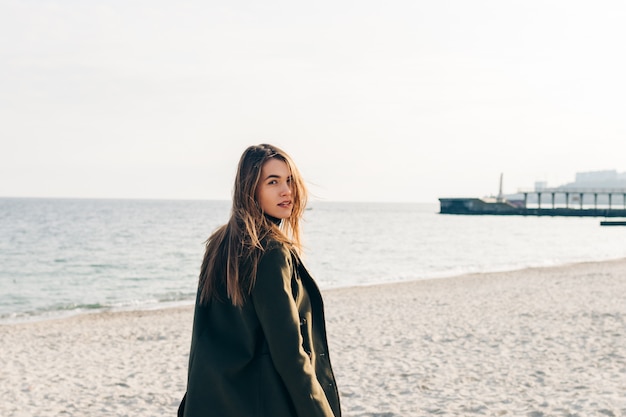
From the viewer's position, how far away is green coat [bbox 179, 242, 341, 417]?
2080 mm

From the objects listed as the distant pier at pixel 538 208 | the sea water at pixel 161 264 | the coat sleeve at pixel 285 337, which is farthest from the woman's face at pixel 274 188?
the distant pier at pixel 538 208

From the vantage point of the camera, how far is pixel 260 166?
7.52 ft

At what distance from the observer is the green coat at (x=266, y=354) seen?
2080 millimetres

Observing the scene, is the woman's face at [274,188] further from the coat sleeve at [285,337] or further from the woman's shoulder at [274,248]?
the coat sleeve at [285,337]

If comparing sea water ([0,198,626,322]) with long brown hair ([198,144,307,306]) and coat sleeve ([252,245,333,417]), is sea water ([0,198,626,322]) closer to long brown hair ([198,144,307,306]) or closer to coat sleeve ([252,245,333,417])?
long brown hair ([198,144,307,306])

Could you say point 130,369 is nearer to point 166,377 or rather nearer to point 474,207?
point 166,377

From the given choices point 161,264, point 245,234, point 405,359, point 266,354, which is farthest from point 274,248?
point 161,264

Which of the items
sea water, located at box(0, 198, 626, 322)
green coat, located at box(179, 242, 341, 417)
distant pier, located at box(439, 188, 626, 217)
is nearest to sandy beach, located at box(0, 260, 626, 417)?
green coat, located at box(179, 242, 341, 417)

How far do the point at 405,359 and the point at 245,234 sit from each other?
21.2 feet

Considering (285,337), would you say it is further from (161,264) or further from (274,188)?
(161,264)

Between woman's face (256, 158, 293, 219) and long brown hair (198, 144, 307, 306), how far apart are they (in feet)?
0.06

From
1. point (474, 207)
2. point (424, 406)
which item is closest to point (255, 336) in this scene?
point (424, 406)

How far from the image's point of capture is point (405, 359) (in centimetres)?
823

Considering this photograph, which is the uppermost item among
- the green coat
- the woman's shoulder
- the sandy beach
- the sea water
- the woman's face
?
the woman's face
